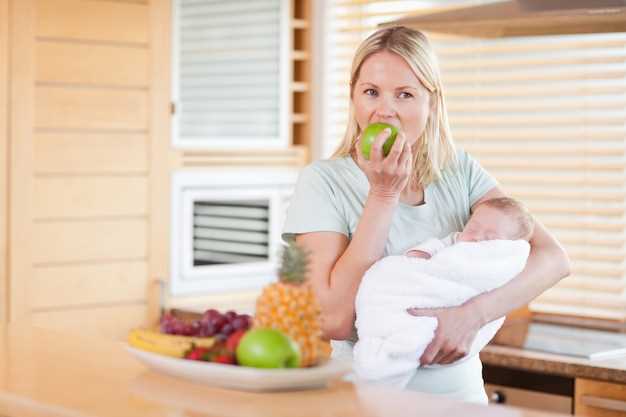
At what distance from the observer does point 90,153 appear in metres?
3.54

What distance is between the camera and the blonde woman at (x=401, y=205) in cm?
195

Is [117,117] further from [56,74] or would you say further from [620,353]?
[620,353]

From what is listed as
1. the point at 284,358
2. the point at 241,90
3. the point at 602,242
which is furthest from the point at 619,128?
the point at 284,358

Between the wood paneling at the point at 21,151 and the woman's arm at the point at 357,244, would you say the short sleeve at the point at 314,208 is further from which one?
the wood paneling at the point at 21,151

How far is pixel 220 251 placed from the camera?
→ 3.90m

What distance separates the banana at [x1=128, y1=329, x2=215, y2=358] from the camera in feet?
5.51

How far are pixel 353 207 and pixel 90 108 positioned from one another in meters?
1.69

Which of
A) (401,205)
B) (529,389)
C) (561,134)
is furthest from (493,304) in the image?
(561,134)

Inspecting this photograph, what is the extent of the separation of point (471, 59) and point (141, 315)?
4.71 ft

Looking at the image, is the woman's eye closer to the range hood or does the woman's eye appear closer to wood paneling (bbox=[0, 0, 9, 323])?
the range hood

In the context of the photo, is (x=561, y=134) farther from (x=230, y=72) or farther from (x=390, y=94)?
(x=390, y=94)

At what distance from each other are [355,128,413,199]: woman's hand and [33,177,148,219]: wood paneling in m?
1.77

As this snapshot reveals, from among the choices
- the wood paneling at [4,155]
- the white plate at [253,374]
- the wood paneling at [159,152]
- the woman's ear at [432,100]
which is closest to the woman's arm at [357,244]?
the woman's ear at [432,100]

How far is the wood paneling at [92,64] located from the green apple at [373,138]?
5.88ft
